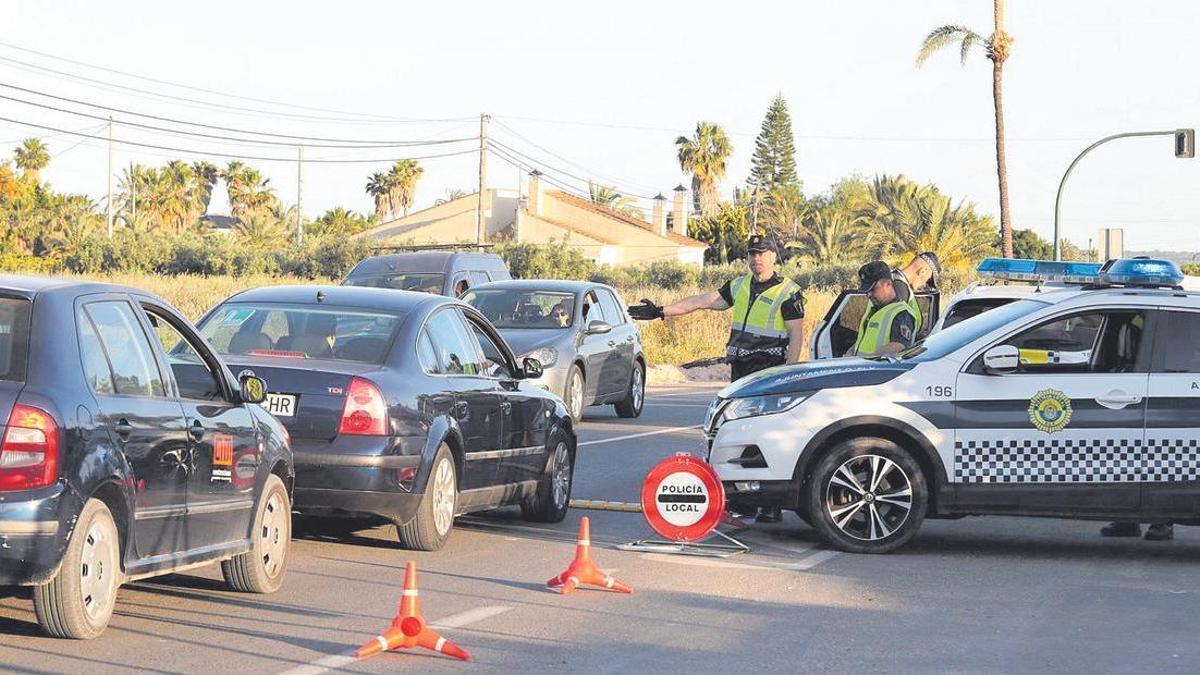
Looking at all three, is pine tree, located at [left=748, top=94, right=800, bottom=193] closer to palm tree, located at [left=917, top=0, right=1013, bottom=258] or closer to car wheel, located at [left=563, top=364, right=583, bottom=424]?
palm tree, located at [left=917, top=0, right=1013, bottom=258]

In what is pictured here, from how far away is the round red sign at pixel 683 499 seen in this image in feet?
34.2

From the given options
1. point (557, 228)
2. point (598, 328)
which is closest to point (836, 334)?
point (598, 328)

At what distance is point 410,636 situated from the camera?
7.19 metres

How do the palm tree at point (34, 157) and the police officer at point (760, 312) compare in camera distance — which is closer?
the police officer at point (760, 312)

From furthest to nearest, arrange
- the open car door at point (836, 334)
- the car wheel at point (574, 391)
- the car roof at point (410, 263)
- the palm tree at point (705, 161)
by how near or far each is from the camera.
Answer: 1. the palm tree at point (705, 161)
2. the car roof at point (410, 263)
3. the car wheel at point (574, 391)
4. the open car door at point (836, 334)

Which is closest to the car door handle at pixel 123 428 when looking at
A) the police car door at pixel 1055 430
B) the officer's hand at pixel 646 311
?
the police car door at pixel 1055 430

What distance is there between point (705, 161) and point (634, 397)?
85416 millimetres

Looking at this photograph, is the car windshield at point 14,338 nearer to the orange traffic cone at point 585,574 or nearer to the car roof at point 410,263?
the orange traffic cone at point 585,574

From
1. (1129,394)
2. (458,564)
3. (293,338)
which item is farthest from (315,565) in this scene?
(1129,394)

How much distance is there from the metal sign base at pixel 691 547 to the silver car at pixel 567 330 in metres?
8.01

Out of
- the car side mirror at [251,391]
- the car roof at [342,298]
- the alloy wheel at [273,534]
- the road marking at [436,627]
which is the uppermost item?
the car roof at [342,298]

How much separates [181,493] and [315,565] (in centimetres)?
213

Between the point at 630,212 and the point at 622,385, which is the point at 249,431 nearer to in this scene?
the point at 622,385

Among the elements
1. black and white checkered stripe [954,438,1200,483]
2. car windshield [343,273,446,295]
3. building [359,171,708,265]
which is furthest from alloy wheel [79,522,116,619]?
building [359,171,708,265]
